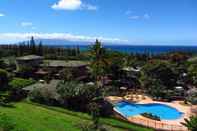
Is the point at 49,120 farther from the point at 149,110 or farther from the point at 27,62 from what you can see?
the point at 27,62

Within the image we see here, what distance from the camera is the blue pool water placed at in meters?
41.2

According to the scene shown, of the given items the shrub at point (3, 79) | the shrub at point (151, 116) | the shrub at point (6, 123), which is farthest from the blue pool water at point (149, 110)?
the shrub at point (6, 123)

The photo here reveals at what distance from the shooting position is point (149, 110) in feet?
144

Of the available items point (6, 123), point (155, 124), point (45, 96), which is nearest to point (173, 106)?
point (155, 124)

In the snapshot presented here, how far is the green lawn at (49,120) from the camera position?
28500mm

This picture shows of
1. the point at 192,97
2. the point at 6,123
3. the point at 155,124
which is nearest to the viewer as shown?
the point at 6,123

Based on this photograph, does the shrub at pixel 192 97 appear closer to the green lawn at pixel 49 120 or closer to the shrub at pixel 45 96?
the green lawn at pixel 49 120

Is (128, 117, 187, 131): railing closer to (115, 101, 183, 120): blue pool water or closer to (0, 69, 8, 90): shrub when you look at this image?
(115, 101, 183, 120): blue pool water

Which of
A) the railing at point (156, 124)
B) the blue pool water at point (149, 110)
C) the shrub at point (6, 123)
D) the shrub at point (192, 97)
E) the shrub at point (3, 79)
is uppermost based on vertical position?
the shrub at point (3, 79)

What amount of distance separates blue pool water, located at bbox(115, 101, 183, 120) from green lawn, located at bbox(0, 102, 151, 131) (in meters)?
7.35

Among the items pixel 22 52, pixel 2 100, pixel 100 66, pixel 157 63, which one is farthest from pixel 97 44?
pixel 22 52

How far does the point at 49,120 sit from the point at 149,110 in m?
17.6

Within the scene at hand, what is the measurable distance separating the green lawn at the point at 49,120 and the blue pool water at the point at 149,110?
7.35 meters

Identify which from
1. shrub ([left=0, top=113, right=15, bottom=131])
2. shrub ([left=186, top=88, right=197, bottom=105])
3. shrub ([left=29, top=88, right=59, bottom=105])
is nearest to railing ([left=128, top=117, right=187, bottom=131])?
shrub ([left=29, top=88, right=59, bottom=105])
